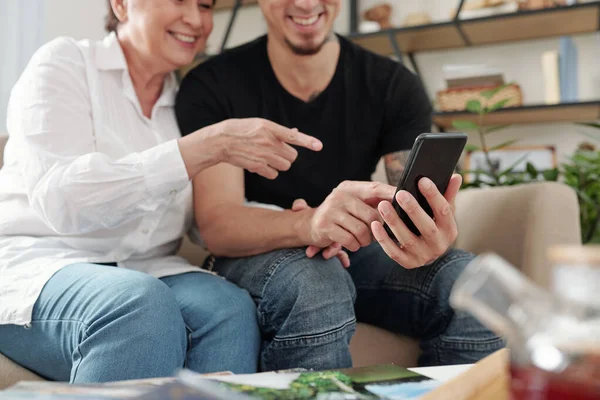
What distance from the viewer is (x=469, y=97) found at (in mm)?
2707

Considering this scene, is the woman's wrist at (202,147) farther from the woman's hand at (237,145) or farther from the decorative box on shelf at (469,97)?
the decorative box on shelf at (469,97)

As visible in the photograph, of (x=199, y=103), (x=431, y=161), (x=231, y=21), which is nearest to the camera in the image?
(x=431, y=161)

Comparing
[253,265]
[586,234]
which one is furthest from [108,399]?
[586,234]

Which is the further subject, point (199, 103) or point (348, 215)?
point (199, 103)

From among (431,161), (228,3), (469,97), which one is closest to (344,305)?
(431,161)

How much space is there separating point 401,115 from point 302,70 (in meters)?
0.23

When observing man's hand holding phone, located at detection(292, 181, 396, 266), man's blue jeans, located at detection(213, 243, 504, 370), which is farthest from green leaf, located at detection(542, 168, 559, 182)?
man's hand holding phone, located at detection(292, 181, 396, 266)

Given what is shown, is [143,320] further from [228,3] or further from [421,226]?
[228,3]

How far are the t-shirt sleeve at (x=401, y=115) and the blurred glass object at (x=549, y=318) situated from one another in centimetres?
96

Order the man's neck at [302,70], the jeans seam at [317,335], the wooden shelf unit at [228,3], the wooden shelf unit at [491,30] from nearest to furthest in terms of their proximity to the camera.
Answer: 1. the jeans seam at [317,335]
2. the man's neck at [302,70]
3. the wooden shelf unit at [491,30]
4. the wooden shelf unit at [228,3]

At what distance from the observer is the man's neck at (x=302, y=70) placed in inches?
53.0

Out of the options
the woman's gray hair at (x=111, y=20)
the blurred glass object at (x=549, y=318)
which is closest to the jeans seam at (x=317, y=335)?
the blurred glass object at (x=549, y=318)

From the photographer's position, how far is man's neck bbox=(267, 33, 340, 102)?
135 centimetres

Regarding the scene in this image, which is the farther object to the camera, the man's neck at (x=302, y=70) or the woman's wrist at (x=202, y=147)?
the man's neck at (x=302, y=70)
